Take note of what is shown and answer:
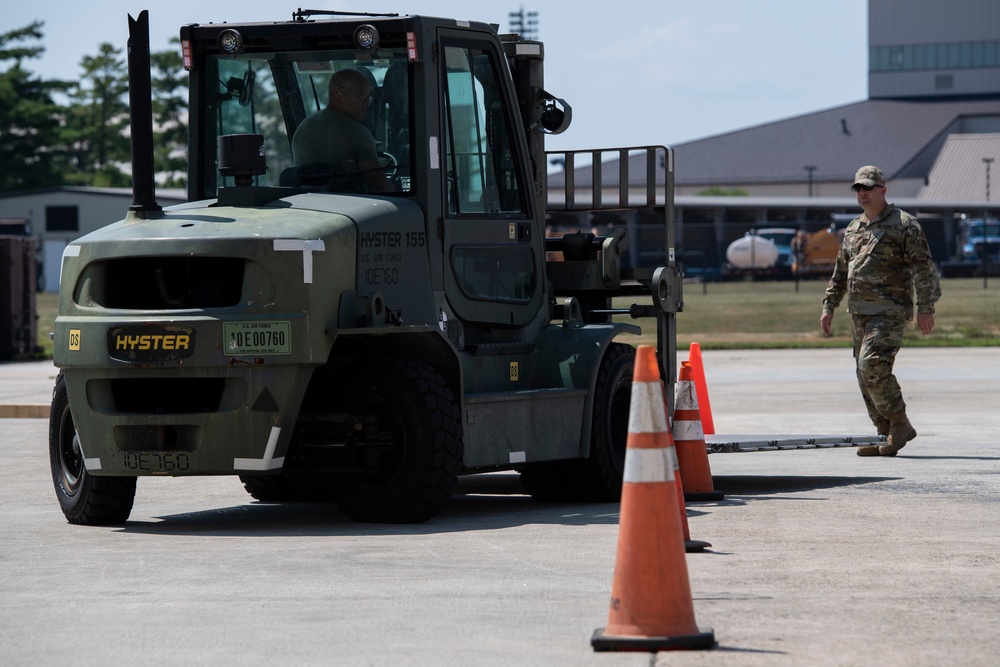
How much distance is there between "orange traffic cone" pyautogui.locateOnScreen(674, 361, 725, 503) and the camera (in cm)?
992

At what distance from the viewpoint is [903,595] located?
267 inches

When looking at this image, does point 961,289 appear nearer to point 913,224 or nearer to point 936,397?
point 936,397

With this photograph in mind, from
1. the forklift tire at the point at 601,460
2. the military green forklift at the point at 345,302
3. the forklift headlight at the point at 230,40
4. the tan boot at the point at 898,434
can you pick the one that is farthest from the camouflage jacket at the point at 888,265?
the forklift headlight at the point at 230,40

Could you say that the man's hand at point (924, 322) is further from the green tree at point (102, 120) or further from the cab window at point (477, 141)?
the green tree at point (102, 120)

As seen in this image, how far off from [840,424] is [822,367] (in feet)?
25.6

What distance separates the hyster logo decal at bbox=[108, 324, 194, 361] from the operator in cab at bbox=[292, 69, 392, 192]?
4.73 ft

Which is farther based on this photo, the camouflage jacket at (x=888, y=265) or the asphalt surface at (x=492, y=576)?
the camouflage jacket at (x=888, y=265)

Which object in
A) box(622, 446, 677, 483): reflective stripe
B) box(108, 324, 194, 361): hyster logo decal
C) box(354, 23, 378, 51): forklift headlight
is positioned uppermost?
box(354, 23, 378, 51): forklift headlight

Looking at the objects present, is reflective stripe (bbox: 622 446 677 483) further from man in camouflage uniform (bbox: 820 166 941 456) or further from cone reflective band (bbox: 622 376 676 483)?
man in camouflage uniform (bbox: 820 166 941 456)

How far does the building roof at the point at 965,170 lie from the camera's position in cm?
11994

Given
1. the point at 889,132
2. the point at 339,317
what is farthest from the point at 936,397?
the point at 889,132

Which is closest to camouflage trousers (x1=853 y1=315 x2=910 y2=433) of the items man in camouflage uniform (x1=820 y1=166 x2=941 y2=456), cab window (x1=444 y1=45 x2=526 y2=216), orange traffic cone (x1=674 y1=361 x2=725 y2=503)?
man in camouflage uniform (x1=820 y1=166 x2=941 y2=456)

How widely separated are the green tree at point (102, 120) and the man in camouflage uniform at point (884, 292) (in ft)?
309

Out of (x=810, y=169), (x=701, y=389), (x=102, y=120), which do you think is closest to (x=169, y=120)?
(x=102, y=120)
